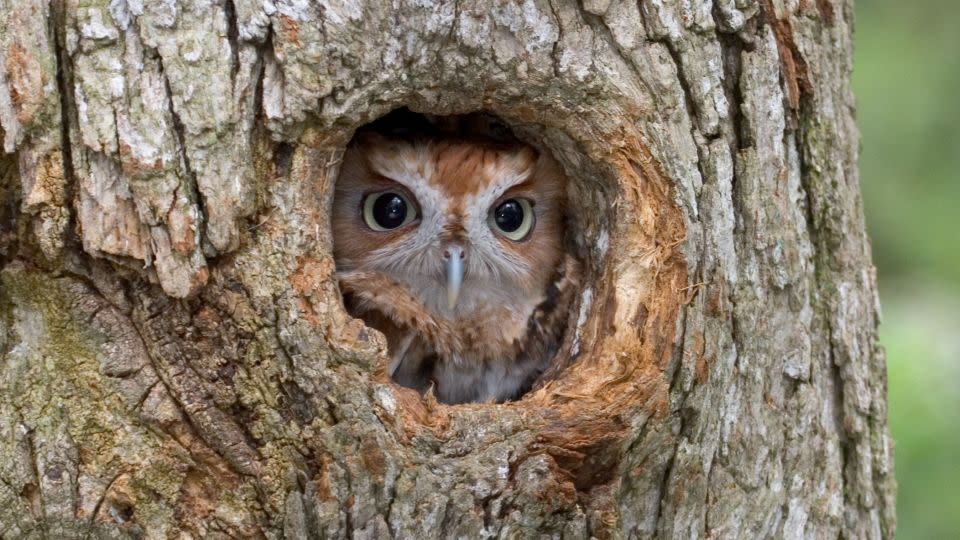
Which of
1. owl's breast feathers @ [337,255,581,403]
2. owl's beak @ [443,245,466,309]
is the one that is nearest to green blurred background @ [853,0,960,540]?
owl's breast feathers @ [337,255,581,403]

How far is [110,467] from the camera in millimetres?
2512

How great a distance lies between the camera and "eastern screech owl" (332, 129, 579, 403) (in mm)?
3248

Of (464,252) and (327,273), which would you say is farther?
(464,252)

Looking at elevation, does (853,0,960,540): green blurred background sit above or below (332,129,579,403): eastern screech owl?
above

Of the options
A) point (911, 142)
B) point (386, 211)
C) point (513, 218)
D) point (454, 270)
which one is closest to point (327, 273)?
point (454, 270)

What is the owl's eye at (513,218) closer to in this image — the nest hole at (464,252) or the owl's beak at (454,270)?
the nest hole at (464,252)

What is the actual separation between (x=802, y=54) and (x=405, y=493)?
1.56 metres

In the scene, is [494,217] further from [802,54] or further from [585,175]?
[802,54]

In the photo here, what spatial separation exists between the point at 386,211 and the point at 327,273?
33.0 inches

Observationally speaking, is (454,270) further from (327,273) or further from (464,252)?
(327,273)

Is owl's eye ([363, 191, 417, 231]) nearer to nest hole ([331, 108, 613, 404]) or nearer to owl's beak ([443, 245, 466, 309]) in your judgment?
nest hole ([331, 108, 613, 404])

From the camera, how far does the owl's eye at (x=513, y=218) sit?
3.43 meters

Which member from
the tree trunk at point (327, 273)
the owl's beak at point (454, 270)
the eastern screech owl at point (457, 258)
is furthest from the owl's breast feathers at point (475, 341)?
the tree trunk at point (327, 273)

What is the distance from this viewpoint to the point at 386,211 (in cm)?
337
